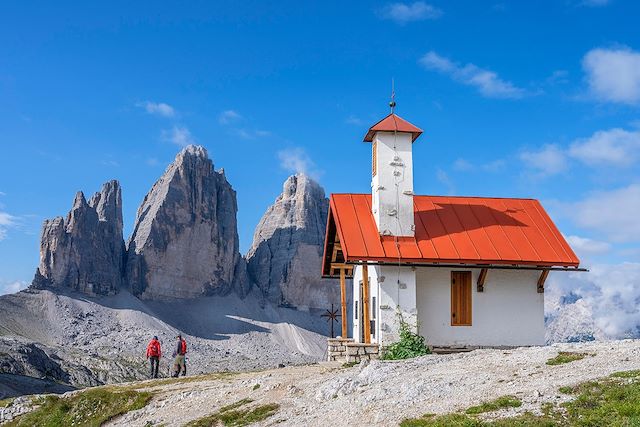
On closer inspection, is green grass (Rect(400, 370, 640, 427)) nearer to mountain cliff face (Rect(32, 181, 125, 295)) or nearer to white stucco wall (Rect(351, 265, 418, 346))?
white stucco wall (Rect(351, 265, 418, 346))

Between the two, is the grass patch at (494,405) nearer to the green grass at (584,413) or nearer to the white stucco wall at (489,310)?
the green grass at (584,413)

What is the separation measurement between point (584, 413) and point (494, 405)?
1903 mm

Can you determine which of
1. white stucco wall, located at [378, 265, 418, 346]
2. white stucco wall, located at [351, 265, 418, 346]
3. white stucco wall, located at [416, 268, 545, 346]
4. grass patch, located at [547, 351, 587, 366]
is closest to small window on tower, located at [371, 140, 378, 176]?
white stucco wall, located at [351, 265, 418, 346]

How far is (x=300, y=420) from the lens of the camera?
17109 mm

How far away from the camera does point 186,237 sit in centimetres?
17900

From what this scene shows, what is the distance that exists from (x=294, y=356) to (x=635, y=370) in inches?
5256

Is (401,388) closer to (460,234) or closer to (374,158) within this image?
(460,234)

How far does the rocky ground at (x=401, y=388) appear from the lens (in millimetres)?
16172

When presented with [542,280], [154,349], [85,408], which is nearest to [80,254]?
[154,349]

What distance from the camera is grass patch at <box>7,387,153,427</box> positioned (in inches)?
956

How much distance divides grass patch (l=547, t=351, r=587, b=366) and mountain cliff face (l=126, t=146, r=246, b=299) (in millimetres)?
158513

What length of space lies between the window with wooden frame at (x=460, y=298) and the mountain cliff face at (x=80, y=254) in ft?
463

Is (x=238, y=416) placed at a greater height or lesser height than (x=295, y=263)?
lesser

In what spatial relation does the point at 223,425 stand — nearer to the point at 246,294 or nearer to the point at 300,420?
the point at 300,420
